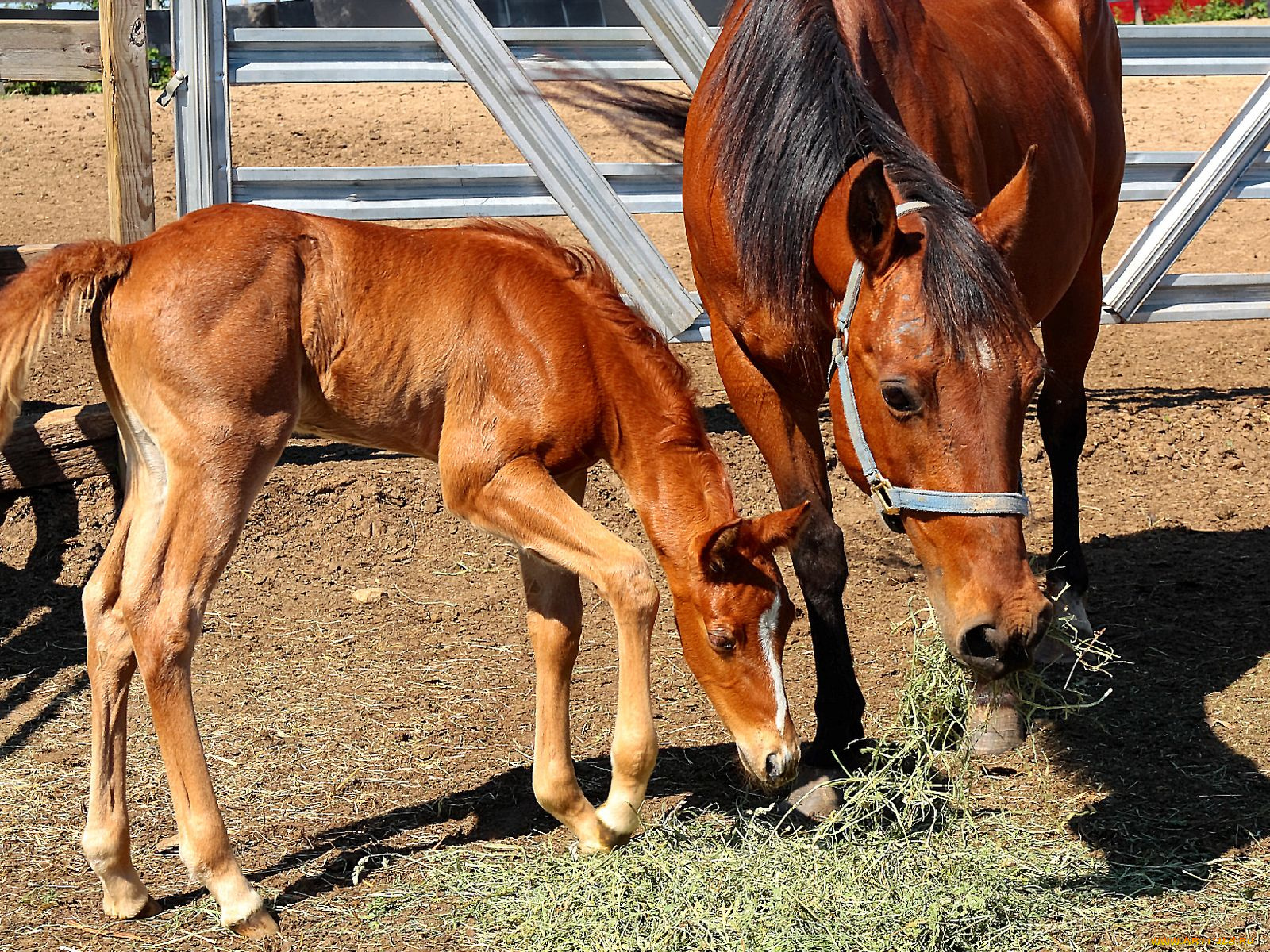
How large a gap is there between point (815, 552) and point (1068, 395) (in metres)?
1.92

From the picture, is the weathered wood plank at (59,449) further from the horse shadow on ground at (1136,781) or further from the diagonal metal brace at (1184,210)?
the diagonal metal brace at (1184,210)

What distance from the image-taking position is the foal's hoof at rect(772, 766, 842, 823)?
3633 mm

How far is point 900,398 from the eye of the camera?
2.85m

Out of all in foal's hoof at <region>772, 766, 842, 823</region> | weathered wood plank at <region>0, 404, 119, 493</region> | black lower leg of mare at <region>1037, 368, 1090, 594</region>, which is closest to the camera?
foal's hoof at <region>772, 766, 842, 823</region>

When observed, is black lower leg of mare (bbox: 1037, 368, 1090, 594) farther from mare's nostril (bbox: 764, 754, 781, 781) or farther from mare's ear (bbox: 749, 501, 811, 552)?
mare's nostril (bbox: 764, 754, 781, 781)

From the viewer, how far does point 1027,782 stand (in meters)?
3.78

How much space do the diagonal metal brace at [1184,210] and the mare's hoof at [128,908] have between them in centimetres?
572

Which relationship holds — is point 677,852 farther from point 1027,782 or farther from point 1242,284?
point 1242,284

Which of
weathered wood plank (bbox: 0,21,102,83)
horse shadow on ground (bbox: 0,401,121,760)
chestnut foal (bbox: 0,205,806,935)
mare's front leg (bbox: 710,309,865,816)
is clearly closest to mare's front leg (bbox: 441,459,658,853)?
chestnut foal (bbox: 0,205,806,935)

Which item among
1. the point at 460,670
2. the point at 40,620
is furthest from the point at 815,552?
the point at 40,620

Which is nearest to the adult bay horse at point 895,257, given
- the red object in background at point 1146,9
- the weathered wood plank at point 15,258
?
the weathered wood plank at point 15,258

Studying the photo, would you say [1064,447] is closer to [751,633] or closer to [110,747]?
[751,633]

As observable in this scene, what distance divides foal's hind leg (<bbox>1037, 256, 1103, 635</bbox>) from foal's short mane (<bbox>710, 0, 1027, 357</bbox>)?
2035mm

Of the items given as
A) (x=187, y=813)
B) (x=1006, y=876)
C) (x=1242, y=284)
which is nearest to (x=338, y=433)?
(x=187, y=813)
